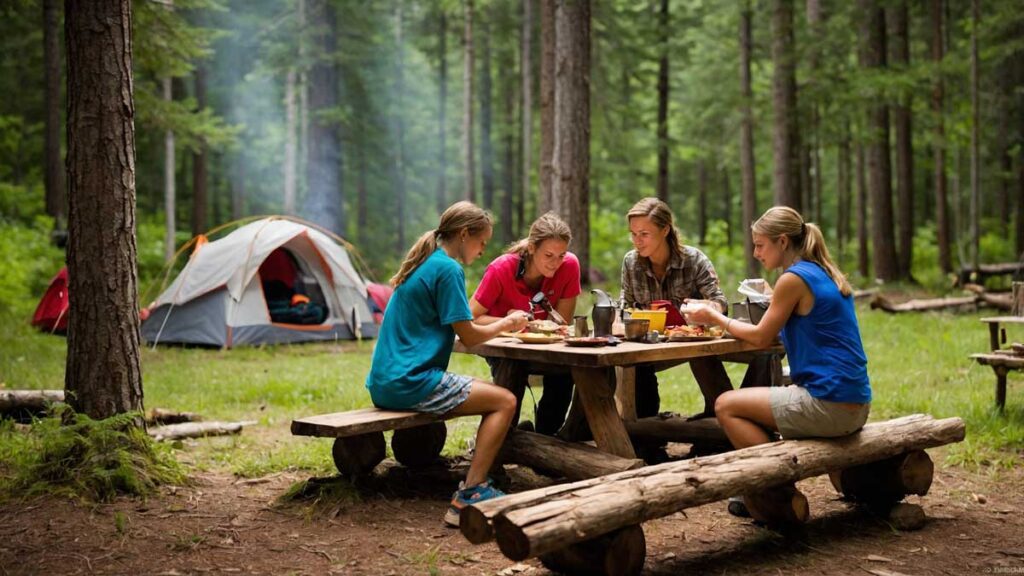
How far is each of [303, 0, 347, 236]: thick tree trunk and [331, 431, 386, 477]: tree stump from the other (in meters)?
14.2

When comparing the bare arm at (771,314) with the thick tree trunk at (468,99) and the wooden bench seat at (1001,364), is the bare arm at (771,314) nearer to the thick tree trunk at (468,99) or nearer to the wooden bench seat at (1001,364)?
the wooden bench seat at (1001,364)

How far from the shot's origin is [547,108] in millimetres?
12828

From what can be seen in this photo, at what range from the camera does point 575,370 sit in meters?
4.66

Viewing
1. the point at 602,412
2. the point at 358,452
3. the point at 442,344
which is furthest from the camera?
the point at 358,452

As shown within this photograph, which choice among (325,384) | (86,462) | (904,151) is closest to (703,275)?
(86,462)

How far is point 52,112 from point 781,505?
17.1 metres

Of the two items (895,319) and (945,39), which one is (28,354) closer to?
(895,319)

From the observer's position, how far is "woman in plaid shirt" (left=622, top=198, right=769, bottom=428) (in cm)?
514

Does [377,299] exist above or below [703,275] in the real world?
below

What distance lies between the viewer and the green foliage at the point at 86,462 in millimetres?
4582

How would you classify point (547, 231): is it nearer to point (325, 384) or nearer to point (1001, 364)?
point (1001, 364)

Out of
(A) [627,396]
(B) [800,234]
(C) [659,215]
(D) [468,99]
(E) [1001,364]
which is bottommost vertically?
(A) [627,396]

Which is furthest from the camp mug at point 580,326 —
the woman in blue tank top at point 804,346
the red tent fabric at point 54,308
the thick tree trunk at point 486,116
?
the thick tree trunk at point 486,116

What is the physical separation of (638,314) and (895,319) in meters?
8.71
